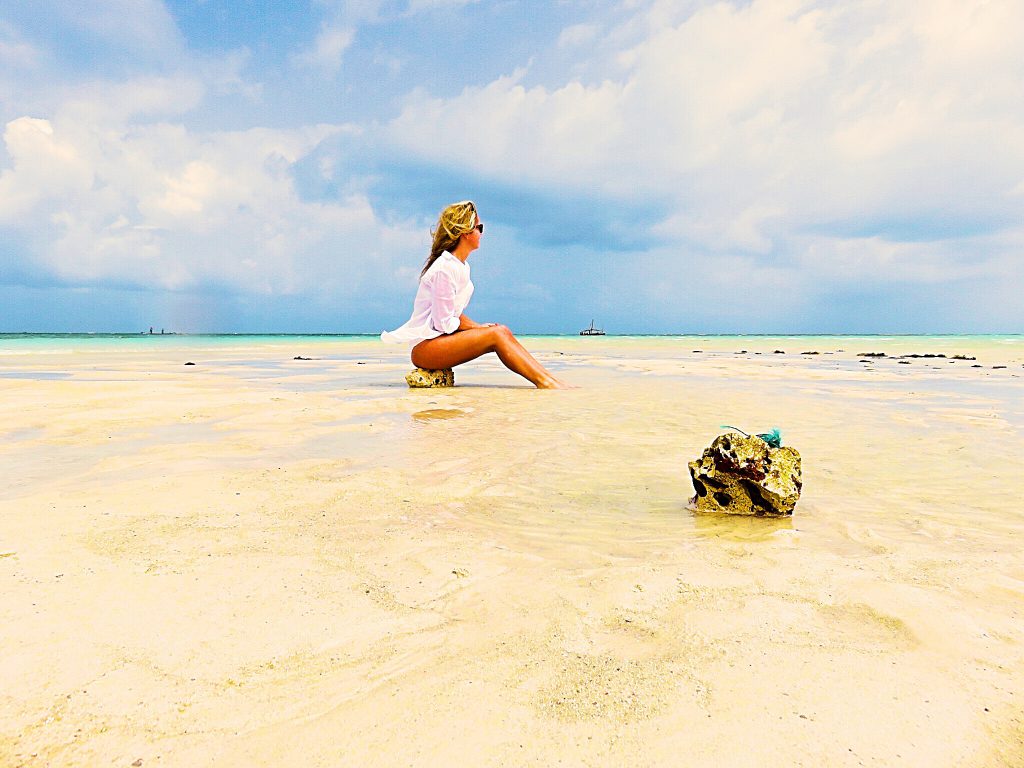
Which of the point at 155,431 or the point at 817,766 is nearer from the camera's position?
the point at 817,766

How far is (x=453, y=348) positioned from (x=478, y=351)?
1.15 ft

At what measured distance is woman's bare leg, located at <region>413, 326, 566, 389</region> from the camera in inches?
315

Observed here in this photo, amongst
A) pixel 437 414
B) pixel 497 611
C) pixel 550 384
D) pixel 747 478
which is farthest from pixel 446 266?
pixel 497 611

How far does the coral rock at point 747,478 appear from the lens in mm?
2684

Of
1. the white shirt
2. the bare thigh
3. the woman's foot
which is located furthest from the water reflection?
the woman's foot

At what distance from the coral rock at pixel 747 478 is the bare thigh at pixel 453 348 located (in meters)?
5.33

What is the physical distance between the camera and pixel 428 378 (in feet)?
27.7

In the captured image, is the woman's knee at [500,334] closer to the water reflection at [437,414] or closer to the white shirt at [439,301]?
the white shirt at [439,301]

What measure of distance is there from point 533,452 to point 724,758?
286 centimetres

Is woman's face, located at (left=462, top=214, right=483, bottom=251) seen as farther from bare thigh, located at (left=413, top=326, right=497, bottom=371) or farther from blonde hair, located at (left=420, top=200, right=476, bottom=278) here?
bare thigh, located at (left=413, top=326, right=497, bottom=371)

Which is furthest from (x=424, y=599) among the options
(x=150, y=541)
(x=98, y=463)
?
(x=98, y=463)

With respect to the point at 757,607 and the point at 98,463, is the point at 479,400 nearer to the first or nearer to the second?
the point at 98,463

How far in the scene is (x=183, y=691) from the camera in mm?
1380

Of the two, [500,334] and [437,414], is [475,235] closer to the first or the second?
[500,334]
